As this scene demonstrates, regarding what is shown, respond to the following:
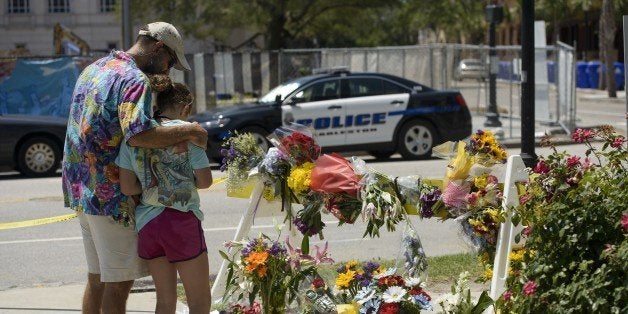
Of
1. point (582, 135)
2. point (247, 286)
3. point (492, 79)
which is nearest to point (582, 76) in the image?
point (492, 79)

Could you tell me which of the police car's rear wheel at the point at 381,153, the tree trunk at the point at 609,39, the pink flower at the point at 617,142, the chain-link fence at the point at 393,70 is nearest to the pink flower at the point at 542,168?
the pink flower at the point at 617,142

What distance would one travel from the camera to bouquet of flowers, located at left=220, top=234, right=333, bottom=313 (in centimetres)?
555

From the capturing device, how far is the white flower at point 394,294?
17.0 ft

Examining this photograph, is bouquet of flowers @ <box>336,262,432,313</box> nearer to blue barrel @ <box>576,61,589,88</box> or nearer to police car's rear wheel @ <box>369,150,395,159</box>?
police car's rear wheel @ <box>369,150,395,159</box>

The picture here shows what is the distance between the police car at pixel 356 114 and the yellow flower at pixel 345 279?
11.7 meters

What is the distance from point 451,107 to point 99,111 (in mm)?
13826

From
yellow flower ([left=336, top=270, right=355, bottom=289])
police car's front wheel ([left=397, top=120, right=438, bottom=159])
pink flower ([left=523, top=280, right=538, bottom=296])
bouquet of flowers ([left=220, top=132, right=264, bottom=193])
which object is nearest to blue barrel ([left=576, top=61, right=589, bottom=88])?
police car's front wheel ([left=397, top=120, right=438, bottom=159])

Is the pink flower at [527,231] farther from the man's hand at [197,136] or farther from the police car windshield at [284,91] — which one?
the police car windshield at [284,91]

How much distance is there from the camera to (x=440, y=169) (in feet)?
52.3

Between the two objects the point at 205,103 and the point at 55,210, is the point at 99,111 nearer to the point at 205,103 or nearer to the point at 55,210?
the point at 55,210

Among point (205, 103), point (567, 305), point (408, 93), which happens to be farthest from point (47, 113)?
point (567, 305)

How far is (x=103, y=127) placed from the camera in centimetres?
498

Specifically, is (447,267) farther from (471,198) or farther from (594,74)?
(594,74)

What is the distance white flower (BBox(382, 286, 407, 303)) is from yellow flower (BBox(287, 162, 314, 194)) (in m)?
0.86
